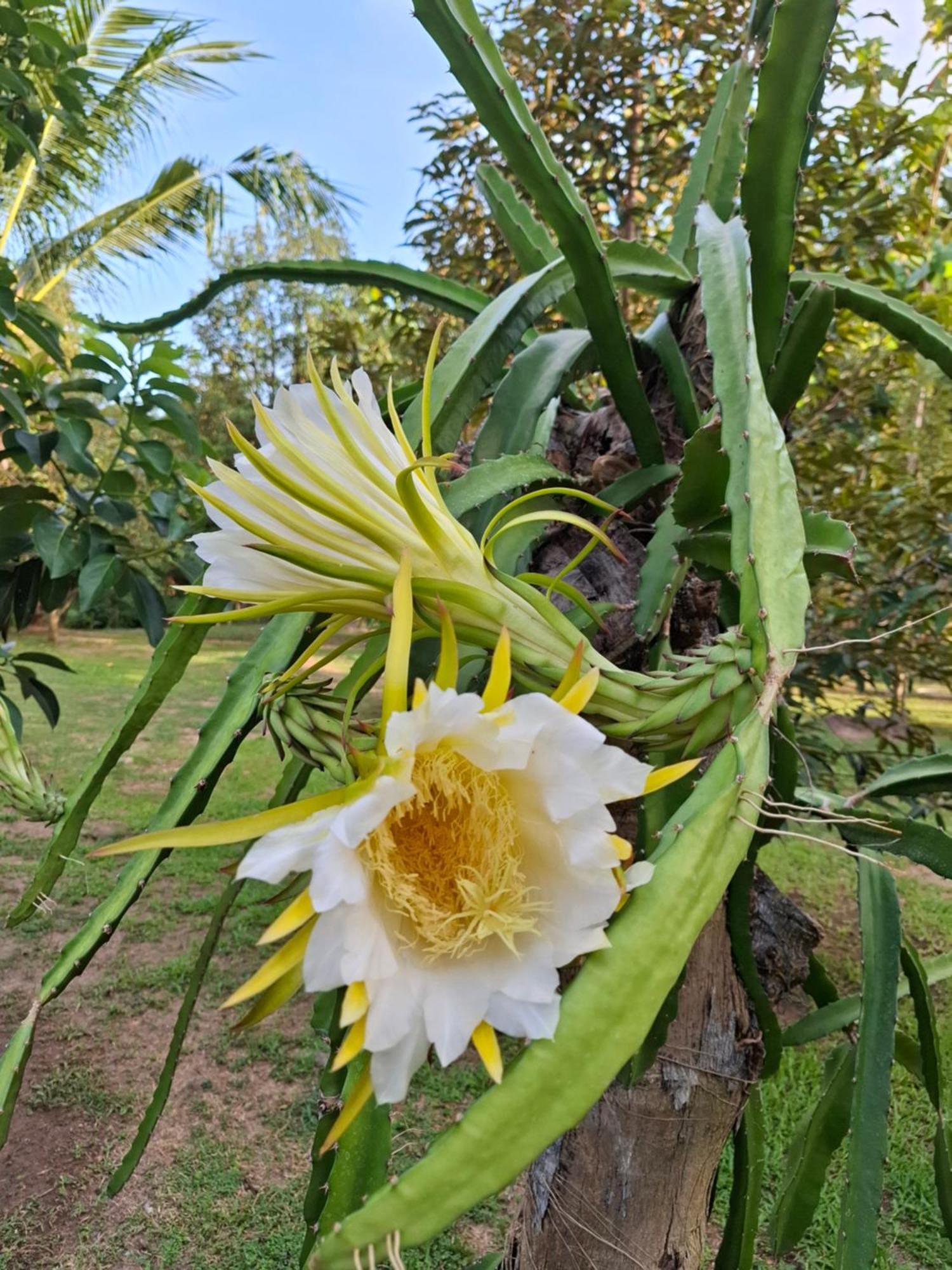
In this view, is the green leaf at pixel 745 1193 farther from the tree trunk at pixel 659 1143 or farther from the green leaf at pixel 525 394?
the green leaf at pixel 525 394

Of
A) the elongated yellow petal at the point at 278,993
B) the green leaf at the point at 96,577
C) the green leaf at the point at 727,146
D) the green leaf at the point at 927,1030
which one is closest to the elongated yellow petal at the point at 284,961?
the elongated yellow petal at the point at 278,993

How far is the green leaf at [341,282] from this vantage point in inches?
32.0

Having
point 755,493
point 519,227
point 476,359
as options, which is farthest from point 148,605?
point 755,493

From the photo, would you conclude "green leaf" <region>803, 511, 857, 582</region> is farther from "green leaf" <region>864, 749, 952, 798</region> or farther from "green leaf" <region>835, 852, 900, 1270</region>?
"green leaf" <region>864, 749, 952, 798</region>

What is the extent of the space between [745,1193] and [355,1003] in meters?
0.66

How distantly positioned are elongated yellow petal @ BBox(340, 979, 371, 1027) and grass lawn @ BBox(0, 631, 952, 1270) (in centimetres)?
60

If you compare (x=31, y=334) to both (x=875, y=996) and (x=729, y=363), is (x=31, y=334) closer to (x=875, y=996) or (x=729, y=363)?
(x=729, y=363)

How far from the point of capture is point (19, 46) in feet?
4.36

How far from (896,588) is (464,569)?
5.72 feet

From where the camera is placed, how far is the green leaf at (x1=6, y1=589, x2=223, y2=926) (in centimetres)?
53

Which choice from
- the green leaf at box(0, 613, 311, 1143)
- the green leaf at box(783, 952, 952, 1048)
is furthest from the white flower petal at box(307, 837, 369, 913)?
the green leaf at box(783, 952, 952, 1048)

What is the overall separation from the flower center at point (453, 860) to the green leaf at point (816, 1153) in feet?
2.21

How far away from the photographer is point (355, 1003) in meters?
0.27

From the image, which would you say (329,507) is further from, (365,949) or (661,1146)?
(661,1146)
